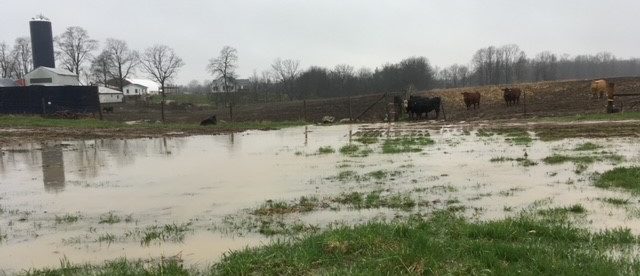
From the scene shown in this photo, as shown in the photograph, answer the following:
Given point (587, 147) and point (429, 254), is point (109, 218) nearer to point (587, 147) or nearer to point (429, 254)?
point (429, 254)

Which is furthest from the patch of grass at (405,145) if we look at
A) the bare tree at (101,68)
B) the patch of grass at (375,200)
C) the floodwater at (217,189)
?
the bare tree at (101,68)

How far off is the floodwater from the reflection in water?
3 cm

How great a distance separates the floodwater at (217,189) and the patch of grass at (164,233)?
0.32 ft

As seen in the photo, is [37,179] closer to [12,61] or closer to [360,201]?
[360,201]

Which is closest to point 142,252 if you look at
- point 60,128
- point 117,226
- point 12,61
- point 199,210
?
point 117,226

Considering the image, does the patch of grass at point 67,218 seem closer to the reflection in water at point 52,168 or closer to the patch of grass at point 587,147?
the reflection in water at point 52,168

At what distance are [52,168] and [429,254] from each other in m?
10.8

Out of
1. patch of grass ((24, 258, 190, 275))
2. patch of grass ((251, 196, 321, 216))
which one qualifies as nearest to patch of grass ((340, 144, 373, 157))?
patch of grass ((251, 196, 321, 216))

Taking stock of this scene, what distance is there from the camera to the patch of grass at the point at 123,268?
446 cm

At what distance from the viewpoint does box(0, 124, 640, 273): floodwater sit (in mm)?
5617

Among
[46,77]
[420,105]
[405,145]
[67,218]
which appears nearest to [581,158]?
[405,145]

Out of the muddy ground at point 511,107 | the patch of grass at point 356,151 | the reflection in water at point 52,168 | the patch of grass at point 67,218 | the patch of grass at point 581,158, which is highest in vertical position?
the muddy ground at point 511,107

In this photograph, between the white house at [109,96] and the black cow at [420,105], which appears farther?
the white house at [109,96]

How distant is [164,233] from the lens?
5.94m
